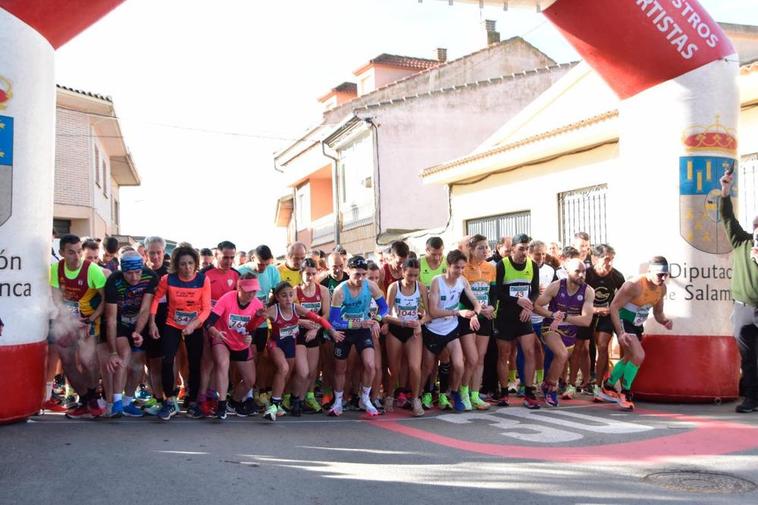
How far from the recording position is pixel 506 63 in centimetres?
3206

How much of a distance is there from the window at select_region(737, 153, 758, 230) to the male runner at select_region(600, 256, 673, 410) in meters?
3.78

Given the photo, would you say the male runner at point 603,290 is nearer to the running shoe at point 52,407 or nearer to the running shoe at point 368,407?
the running shoe at point 368,407

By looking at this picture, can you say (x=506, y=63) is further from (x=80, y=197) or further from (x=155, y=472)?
(x=155, y=472)

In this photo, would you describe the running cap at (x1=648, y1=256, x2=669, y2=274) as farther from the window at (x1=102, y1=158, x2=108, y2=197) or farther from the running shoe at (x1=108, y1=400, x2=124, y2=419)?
the window at (x1=102, y1=158, x2=108, y2=197)

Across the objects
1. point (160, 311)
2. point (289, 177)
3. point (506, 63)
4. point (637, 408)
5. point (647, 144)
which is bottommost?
point (637, 408)

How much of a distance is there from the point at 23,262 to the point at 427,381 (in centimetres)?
456

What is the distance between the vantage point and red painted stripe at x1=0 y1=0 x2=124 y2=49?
24.4 ft

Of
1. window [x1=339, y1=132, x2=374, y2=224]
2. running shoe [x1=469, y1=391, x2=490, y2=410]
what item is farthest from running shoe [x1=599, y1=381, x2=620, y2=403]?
window [x1=339, y1=132, x2=374, y2=224]

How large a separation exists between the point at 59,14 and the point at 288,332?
3.95 metres

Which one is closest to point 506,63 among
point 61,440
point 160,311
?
point 160,311

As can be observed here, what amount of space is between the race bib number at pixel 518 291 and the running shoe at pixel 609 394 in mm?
1438

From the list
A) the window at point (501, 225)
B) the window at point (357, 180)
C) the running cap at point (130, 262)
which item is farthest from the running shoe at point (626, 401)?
the window at point (357, 180)

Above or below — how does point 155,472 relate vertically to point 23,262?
below

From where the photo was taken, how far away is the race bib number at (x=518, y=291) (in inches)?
362
